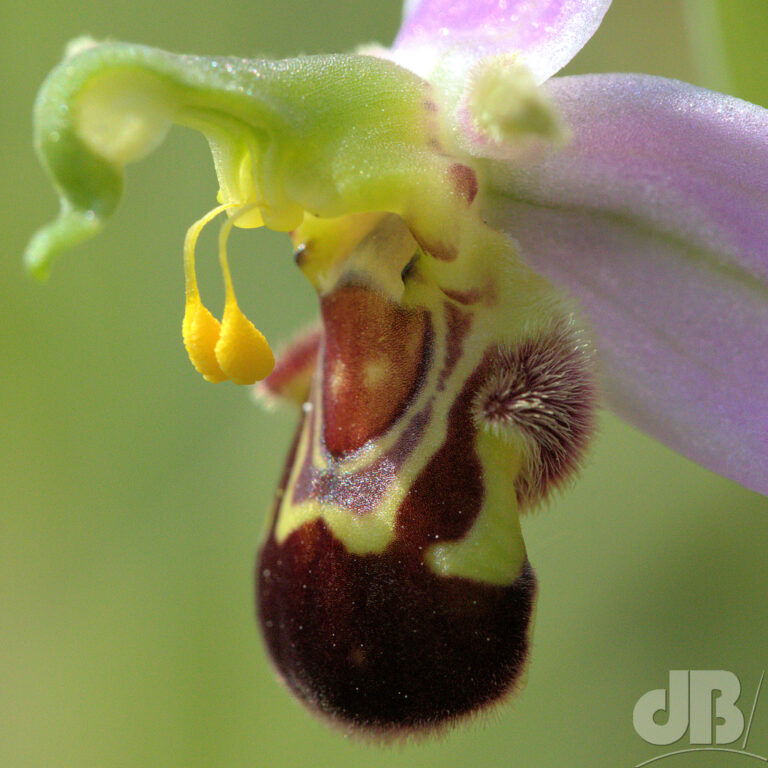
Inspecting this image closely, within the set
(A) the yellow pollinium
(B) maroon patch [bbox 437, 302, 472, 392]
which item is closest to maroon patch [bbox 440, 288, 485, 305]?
(B) maroon patch [bbox 437, 302, 472, 392]

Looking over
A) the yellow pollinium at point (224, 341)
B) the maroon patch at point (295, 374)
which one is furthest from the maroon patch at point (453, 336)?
the maroon patch at point (295, 374)

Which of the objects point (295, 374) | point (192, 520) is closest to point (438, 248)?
point (295, 374)

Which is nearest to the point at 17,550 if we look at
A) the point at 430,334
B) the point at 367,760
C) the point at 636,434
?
the point at 367,760

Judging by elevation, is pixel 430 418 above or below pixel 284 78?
below

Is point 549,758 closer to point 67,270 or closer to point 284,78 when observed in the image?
point 67,270

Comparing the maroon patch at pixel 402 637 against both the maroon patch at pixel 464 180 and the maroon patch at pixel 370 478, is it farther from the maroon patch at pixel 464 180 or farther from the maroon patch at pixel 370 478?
the maroon patch at pixel 464 180

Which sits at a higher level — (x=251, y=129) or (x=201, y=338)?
(x=251, y=129)

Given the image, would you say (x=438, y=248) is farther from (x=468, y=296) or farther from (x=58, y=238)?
(x=58, y=238)
